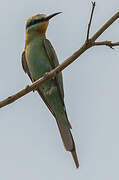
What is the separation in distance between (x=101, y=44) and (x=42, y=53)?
5.10 ft

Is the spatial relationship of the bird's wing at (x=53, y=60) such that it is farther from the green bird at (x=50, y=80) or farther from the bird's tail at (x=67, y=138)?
the bird's tail at (x=67, y=138)

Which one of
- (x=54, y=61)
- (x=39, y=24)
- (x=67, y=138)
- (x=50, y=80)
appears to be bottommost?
(x=67, y=138)

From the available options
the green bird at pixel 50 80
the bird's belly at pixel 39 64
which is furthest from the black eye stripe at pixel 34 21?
the bird's belly at pixel 39 64

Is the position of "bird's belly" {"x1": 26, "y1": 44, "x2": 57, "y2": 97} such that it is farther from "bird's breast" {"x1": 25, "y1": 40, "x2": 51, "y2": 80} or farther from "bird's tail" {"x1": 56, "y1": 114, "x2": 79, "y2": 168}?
"bird's tail" {"x1": 56, "y1": 114, "x2": 79, "y2": 168}

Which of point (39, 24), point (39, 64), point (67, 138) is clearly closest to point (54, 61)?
point (39, 64)

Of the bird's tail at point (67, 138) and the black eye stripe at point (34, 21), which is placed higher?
the black eye stripe at point (34, 21)

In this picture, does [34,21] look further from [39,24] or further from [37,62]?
[37,62]

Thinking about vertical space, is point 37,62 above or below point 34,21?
below

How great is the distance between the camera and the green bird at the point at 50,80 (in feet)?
13.4

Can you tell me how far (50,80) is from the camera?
4.07 m

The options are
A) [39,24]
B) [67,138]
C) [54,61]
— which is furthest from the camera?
[39,24]

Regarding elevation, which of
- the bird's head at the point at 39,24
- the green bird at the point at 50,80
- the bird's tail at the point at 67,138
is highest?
the bird's head at the point at 39,24

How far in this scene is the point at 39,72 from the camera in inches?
166

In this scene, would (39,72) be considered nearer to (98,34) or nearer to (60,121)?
(60,121)
